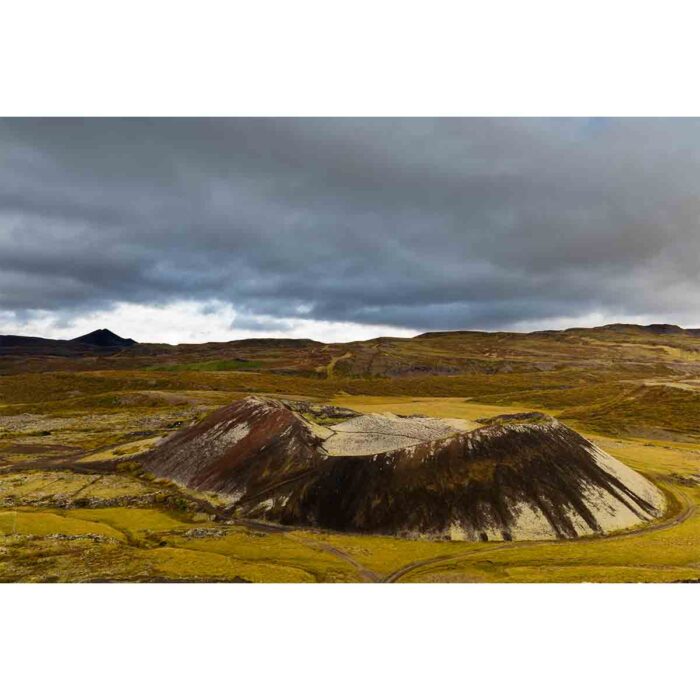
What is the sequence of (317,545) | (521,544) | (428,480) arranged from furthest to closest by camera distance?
(428,480) < (317,545) < (521,544)

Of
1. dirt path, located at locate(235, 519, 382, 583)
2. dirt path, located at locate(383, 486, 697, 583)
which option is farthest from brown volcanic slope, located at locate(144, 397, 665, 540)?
dirt path, located at locate(235, 519, 382, 583)

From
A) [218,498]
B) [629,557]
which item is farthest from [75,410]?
[629,557]

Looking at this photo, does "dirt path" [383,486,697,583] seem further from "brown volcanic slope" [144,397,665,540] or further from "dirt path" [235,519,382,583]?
"dirt path" [235,519,382,583]

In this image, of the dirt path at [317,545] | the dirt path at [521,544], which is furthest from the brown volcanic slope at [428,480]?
the dirt path at [317,545]

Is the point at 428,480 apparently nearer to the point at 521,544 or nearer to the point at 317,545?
the point at 521,544

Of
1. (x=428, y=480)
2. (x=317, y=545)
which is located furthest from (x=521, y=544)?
(x=317, y=545)

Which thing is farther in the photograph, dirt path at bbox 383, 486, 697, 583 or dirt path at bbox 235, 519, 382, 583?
dirt path at bbox 383, 486, 697, 583

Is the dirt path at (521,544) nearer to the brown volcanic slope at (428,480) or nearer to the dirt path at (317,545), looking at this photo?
the brown volcanic slope at (428,480)

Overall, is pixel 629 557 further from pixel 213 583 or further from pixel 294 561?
pixel 213 583

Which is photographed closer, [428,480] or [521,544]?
[521,544]
